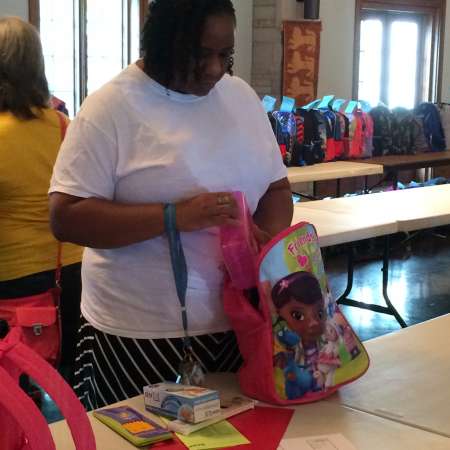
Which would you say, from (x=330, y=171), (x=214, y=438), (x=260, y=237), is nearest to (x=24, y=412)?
(x=214, y=438)

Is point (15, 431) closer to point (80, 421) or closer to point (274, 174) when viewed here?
point (80, 421)

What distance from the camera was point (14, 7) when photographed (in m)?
6.08

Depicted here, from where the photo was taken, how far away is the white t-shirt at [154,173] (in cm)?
159

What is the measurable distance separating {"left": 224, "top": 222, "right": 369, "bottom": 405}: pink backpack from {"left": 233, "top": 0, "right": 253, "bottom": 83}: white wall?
20.5 ft

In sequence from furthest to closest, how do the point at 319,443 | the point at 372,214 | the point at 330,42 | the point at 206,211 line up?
the point at 330,42 < the point at 372,214 < the point at 206,211 < the point at 319,443

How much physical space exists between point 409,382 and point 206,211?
1.88ft

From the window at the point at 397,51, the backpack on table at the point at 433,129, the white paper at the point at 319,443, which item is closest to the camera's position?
the white paper at the point at 319,443

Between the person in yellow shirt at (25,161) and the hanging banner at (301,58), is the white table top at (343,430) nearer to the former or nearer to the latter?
the person in yellow shirt at (25,161)

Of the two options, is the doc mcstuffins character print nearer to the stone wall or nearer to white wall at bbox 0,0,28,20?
white wall at bbox 0,0,28,20

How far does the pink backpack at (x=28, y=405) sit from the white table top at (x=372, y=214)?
7.89 ft

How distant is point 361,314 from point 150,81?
3567mm

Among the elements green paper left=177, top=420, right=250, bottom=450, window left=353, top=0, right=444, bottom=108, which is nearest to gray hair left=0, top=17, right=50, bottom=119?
green paper left=177, top=420, right=250, bottom=450

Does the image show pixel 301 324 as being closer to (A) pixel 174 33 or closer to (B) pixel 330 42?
(A) pixel 174 33

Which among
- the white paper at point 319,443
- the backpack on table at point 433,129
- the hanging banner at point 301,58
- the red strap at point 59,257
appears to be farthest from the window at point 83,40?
the white paper at point 319,443
